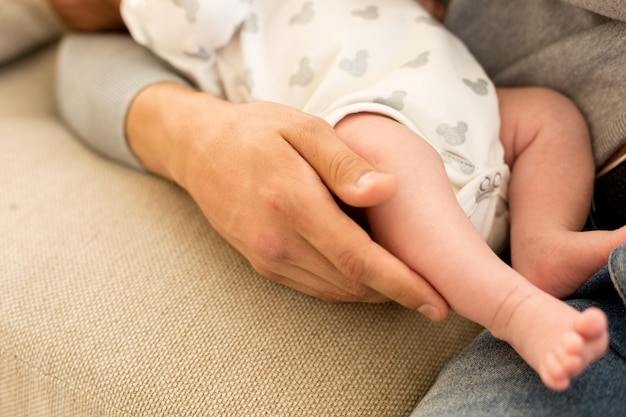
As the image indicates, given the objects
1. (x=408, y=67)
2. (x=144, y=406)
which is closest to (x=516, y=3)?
(x=408, y=67)

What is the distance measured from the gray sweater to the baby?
3 cm

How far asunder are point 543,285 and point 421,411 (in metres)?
0.18

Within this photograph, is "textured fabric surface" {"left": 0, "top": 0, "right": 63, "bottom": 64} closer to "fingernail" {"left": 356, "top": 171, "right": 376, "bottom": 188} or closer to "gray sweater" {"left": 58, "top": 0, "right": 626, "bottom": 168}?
"gray sweater" {"left": 58, "top": 0, "right": 626, "bottom": 168}

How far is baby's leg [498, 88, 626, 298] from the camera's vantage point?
0.55 meters

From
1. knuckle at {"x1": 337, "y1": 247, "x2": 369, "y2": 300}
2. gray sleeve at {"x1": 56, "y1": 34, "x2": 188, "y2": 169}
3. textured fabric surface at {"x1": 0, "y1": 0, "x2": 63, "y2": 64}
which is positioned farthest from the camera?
textured fabric surface at {"x1": 0, "y1": 0, "x2": 63, "y2": 64}

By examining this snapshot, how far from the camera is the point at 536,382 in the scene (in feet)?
1.57

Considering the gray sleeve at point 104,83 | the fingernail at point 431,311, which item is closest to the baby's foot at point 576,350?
the fingernail at point 431,311

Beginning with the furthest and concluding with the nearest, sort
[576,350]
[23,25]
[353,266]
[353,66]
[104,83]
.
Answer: [23,25] < [104,83] < [353,66] < [353,266] < [576,350]

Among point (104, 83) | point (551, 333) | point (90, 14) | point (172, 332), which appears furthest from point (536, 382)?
point (90, 14)

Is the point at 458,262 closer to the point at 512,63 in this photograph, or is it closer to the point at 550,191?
the point at 550,191

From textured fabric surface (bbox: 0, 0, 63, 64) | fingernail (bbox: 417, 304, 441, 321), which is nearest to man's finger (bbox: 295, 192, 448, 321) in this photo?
fingernail (bbox: 417, 304, 441, 321)

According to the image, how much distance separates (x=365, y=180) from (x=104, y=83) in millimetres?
521

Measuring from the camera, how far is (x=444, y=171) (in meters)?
0.57

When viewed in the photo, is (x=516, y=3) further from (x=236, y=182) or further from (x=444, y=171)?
(x=236, y=182)
